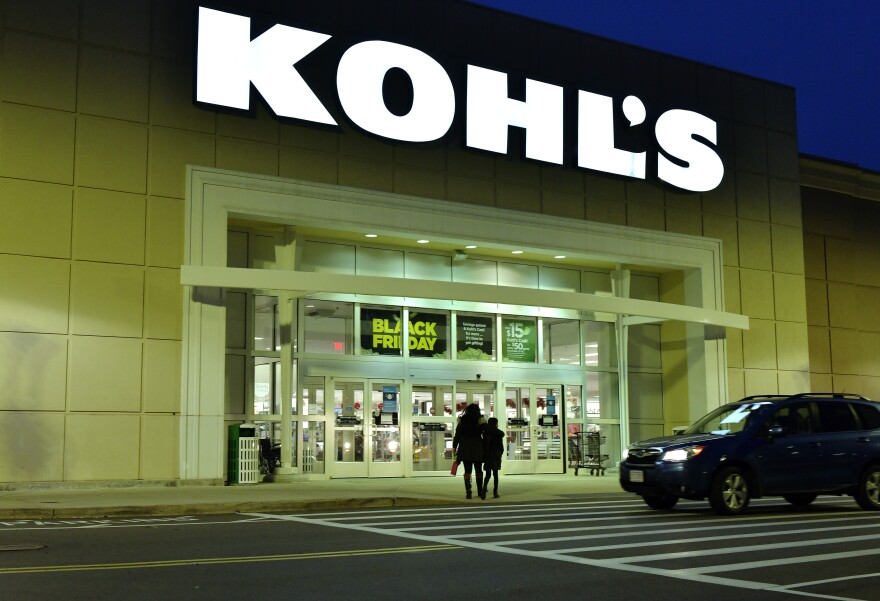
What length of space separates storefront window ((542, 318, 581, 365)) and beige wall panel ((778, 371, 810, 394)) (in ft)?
21.4

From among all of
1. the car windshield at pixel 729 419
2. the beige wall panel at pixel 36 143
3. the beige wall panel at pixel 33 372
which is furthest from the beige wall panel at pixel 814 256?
the beige wall panel at pixel 33 372

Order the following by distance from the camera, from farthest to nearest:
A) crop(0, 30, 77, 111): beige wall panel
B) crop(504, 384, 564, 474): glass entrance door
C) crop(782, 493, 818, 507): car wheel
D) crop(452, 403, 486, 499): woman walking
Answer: crop(504, 384, 564, 474): glass entrance door, crop(0, 30, 77, 111): beige wall panel, crop(452, 403, 486, 499): woman walking, crop(782, 493, 818, 507): car wheel

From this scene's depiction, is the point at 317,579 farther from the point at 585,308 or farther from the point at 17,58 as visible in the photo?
the point at 585,308

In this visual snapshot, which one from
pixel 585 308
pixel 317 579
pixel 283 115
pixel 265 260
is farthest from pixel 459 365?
pixel 317 579

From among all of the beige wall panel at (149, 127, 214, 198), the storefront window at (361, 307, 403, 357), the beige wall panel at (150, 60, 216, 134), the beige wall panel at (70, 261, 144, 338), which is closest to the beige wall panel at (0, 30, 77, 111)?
the beige wall panel at (150, 60, 216, 134)

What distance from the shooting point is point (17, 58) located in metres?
20.9

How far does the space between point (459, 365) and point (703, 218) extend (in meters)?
8.72

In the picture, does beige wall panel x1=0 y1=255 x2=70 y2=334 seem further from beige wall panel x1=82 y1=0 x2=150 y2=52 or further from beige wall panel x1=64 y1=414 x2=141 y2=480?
beige wall panel x1=82 y1=0 x2=150 y2=52

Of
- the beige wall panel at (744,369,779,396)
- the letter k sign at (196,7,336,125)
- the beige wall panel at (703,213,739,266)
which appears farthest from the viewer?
the beige wall panel at (744,369,779,396)

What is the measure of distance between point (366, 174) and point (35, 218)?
25.1 ft

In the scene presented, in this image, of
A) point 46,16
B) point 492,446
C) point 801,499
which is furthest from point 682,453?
point 46,16

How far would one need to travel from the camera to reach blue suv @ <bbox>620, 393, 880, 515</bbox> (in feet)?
51.1

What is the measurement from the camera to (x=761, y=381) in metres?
31.3

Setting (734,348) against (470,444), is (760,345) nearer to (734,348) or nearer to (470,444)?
(734,348)
